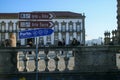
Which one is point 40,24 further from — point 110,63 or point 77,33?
point 77,33

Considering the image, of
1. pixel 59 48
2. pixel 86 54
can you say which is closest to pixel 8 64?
pixel 59 48

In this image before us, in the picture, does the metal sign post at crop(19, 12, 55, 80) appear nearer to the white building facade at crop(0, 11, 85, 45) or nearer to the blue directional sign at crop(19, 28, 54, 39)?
the blue directional sign at crop(19, 28, 54, 39)

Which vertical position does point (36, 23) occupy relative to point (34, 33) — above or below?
above

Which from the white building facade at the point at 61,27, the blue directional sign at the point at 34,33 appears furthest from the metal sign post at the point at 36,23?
the white building facade at the point at 61,27

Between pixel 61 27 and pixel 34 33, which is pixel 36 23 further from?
pixel 61 27

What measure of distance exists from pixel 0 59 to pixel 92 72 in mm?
3505

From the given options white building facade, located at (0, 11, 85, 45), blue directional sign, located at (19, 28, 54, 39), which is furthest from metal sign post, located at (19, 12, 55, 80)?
white building facade, located at (0, 11, 85, 45)

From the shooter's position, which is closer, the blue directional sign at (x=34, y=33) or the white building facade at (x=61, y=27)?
the blue directional sign at (x=34, y=33)

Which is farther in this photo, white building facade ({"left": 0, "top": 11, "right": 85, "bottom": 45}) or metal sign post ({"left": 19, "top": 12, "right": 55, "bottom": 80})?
white building facade ({"left": 0, "top": 11, "right": 85, "bottom": 45})

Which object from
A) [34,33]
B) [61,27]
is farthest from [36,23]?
[61,27]

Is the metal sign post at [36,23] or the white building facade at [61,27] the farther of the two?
the white building facade at [61,27]

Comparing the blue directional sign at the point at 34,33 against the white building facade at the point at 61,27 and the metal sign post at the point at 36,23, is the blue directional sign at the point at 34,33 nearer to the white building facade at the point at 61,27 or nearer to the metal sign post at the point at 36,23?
the metal sign post at the point at 36,23

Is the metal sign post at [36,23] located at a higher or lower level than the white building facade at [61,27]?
lower

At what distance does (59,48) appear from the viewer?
14.6m
